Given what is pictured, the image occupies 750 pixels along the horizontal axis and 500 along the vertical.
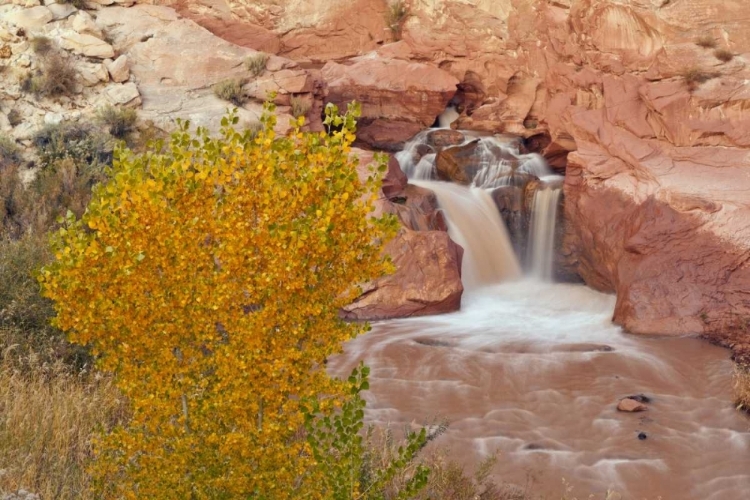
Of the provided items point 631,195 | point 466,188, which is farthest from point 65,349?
point 466,188

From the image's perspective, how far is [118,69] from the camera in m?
13.8

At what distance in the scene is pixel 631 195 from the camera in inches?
426

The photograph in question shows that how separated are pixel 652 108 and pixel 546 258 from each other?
2.95m

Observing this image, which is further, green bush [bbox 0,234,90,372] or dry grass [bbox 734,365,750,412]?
dry grass [bbox 734,365,750,412]

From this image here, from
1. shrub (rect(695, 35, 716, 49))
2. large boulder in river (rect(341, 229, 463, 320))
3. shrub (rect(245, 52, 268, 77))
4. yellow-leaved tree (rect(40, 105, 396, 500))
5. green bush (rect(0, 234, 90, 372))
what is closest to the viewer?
yellow-leaved tree (rect(40, 105, 396, 500))

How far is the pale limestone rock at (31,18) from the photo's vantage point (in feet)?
45.4

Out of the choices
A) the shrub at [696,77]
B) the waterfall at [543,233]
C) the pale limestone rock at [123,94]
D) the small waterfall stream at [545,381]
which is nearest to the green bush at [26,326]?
the small waterfall stream at [545,381]

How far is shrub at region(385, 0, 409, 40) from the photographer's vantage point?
19234 mm

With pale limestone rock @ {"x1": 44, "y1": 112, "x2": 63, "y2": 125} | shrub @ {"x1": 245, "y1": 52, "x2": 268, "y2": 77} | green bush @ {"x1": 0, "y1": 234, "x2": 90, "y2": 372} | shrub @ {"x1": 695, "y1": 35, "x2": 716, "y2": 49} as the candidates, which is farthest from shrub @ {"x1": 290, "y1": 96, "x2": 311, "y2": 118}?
green bush @ {"x1": 0, "y1": 234, "x2": 90, "y2": 372}

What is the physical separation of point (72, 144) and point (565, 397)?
8467mm

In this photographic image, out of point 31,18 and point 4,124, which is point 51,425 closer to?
point 4,124

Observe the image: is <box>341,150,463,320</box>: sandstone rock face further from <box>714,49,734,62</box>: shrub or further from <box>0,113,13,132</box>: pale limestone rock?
<box>0,113,13,132</box>: pale limestone rock

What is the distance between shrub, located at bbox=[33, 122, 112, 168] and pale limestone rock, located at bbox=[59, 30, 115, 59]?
2173mm

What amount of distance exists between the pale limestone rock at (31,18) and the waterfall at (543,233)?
969 cm
